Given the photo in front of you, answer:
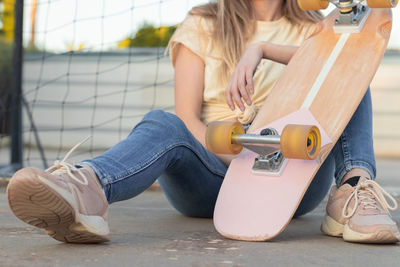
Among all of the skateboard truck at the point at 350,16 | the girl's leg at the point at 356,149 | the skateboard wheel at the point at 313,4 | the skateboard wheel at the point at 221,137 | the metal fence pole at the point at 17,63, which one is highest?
the skateboard wheel at the point at 313,4

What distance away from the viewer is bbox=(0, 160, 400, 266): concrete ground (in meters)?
1.11

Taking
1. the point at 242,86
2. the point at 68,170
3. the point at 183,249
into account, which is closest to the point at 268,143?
the point at 242,86

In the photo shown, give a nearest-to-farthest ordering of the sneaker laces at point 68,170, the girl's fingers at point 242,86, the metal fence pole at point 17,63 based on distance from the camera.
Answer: the sneaker laces at point 68,170, the girl's fingers at point 242,86, the metal fence pole at point 17,63

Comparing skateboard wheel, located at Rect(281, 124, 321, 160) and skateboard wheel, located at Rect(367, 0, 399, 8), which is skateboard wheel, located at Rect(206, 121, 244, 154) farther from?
skateboard wheel, located at Rect(367, 0, 399, 8)

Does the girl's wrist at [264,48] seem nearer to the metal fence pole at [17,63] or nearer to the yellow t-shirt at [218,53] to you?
the yellow t-shirt at [218,53]

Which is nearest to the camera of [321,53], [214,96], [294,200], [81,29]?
[294,200]

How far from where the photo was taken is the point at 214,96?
5.58 ft

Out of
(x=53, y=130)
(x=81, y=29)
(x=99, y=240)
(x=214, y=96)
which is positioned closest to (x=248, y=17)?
(x=214, y=96)

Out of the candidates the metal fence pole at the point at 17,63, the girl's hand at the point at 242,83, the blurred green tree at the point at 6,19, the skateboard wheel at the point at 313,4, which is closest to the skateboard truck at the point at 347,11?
the skateboard wheel at the point at 313,4

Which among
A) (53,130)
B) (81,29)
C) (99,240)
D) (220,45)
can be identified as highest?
(220,45)

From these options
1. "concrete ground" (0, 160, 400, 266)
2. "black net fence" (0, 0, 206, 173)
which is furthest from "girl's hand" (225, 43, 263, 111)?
"black net fence" (0, 0, 206, 173)

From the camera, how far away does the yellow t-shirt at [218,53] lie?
1701 mm

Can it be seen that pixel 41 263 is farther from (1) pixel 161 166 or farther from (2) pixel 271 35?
(2) pixel 271 35

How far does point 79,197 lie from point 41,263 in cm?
14
